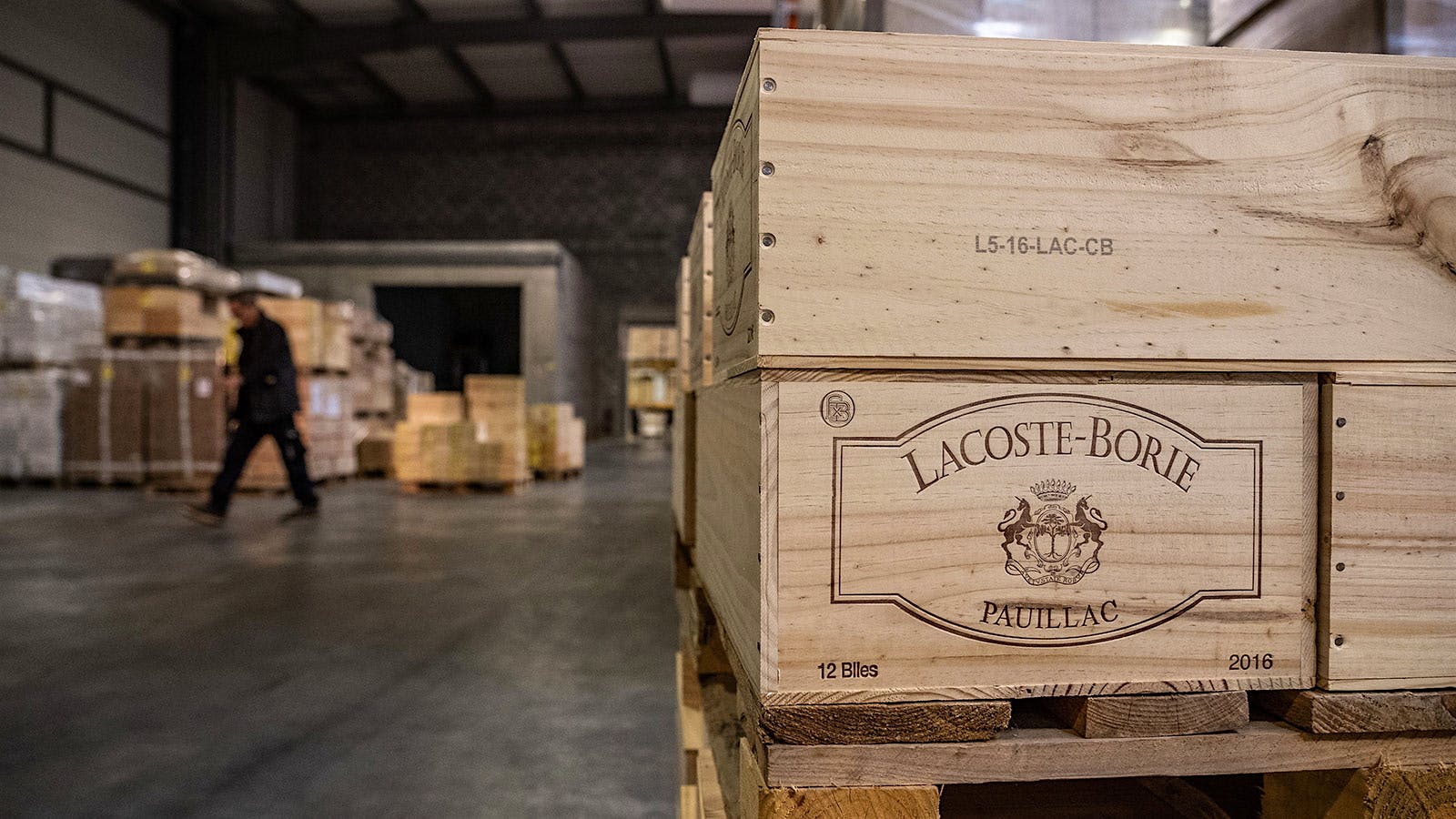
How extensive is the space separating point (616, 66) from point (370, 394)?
915 cm

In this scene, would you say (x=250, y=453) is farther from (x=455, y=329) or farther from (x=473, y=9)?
(x=455, y=329)

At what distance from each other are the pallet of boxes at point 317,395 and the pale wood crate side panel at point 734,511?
7.91 meters

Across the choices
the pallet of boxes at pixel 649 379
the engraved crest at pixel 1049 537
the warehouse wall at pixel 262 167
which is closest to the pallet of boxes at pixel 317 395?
the warehouse wall at pixel 262 167

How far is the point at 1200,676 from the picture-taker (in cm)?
120

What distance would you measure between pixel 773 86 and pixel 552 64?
17795mm

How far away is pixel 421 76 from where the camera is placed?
→ 58.3 feet

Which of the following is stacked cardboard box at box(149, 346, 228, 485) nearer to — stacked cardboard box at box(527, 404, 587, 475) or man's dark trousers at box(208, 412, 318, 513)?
man's dark trousers at box(208, 412, 318, 513)

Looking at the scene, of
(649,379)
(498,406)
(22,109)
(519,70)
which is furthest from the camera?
(649,379)

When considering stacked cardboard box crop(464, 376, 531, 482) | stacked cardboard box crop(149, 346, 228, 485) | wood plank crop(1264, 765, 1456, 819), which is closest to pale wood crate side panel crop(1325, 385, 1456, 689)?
wood plank crop(1264, 765, 1456, 819)

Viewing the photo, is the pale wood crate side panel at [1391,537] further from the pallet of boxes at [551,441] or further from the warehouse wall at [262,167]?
the warehouse wall at [262,167]

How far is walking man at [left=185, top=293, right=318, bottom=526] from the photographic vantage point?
6.95 metres

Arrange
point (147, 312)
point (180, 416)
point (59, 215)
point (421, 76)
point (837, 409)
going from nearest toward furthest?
point (837, 409) → point (147, 312) → point (180, 416) → point (59, 215) → point (421, 76)

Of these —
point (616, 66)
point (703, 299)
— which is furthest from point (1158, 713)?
point (616, 66)

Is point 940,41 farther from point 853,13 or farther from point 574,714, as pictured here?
point 574,714
